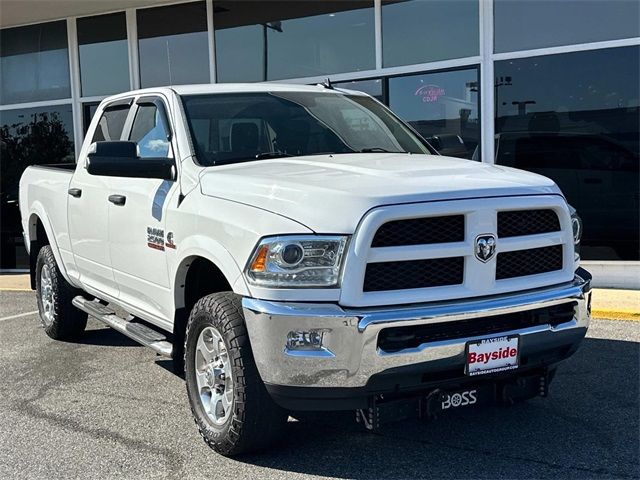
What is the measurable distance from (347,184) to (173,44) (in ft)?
28.9

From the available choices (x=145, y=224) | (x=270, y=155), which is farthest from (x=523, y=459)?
(x=145, y=224)

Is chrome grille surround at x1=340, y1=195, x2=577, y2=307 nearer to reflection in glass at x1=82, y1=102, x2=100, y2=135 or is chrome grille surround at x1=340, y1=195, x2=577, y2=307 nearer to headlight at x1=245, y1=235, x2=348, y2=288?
headlight at x1=245, y1=235, x2=348, y2=288

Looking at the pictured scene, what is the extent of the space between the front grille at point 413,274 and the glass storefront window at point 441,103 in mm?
5755

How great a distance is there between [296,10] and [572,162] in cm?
451

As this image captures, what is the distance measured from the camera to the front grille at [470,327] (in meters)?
3.17

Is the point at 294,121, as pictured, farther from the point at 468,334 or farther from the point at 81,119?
the point at 81,119

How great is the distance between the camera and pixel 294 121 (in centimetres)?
469

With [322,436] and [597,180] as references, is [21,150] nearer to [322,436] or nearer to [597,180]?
[597,180]

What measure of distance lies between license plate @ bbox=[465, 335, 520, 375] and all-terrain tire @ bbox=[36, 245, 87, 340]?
411 cm

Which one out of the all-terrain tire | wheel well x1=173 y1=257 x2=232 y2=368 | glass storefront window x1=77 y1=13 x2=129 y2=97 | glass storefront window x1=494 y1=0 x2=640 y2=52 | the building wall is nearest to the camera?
wheel well x1=173 y1=257 x2=232 y2=368

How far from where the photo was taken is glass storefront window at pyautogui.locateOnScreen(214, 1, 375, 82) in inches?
390

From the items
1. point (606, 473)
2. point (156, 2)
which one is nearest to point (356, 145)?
point (606, 473)

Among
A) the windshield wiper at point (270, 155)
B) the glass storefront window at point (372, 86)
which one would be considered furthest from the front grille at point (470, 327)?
the glass storefront window at point (372, 86)

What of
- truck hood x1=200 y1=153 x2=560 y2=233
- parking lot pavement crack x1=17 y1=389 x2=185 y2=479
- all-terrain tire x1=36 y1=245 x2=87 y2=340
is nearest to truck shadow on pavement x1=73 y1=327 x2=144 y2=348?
all-terrain tire x1=36 y1=245 x2=87 y2=340
